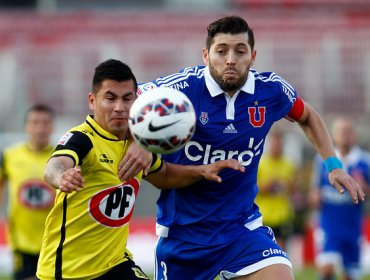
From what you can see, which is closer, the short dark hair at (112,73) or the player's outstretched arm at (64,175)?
the player's outstretched arm at (64,175)

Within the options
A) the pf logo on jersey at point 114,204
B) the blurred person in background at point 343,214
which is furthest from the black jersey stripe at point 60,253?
the blurred person in background at point 343,214

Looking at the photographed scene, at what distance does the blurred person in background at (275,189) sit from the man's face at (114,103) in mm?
8644

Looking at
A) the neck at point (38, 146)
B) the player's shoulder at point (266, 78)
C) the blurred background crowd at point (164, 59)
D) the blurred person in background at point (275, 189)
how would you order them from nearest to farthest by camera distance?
the player's shoulder at point (266, 78) → the neck at point (38, 146) → the blurred person in background at point (275, 189) → the blurred background crowd at point (164, 59)

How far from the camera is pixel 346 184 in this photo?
734 centimetres

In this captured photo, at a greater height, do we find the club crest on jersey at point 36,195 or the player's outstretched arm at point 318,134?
the player's outstretched arm at point 318,134

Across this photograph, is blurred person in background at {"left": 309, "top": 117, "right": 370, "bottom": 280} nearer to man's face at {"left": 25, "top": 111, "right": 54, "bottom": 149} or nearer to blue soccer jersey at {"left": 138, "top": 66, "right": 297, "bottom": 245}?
man's face at {"left": 25, "top": 111, "right": 54, "bottom": 149}

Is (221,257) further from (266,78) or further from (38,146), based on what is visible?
(38,146)

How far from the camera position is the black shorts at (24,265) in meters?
10.7

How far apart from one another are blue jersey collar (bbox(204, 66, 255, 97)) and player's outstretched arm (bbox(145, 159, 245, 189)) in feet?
2.15

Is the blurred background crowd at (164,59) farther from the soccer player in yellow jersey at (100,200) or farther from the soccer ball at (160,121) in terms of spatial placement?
the soccer ball at (160,121)

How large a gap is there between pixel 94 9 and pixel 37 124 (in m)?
18.1

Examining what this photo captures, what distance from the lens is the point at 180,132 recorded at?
614 cm

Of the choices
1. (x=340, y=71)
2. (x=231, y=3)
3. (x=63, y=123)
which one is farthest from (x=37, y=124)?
(x=231, y=3)

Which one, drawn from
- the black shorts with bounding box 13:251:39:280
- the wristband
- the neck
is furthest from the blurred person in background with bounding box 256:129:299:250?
the wristband
